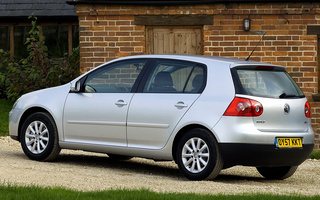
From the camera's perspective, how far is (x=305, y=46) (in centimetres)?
1447

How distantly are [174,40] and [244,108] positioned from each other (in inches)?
251

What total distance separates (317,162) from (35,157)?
4632 millimetres

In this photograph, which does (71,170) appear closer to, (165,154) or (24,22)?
(165,154)

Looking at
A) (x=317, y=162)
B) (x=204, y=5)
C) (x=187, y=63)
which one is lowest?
(x=317, y=162)

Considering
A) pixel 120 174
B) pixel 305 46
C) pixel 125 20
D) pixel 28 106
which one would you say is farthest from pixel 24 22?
pixel 120 174

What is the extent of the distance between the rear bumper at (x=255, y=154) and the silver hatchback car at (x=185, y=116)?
0.04ft

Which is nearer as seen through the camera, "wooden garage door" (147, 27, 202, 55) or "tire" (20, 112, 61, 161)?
"tire" (20, 112, 61, 161)

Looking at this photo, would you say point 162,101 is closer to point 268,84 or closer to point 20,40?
point 268,84

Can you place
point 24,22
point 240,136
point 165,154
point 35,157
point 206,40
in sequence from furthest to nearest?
point 24,22
point 206,40
point 35,157
point 165,154
point 240,136

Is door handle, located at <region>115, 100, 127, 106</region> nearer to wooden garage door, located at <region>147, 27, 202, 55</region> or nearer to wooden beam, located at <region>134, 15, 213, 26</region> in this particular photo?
wooden garage door, located at <region>147, 27, 202, 55</region>

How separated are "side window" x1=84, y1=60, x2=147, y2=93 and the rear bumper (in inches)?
65.1

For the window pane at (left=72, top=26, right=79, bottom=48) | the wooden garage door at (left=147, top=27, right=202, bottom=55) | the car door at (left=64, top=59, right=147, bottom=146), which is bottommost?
the car door at (left=64, top=59, right=147, bottom=146)

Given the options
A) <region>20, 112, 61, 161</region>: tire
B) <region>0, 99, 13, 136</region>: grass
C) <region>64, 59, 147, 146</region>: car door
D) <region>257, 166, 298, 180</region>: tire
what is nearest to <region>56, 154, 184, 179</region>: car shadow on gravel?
<region>20, 112, 61, 161</region>: tire

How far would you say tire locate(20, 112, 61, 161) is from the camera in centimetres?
968
